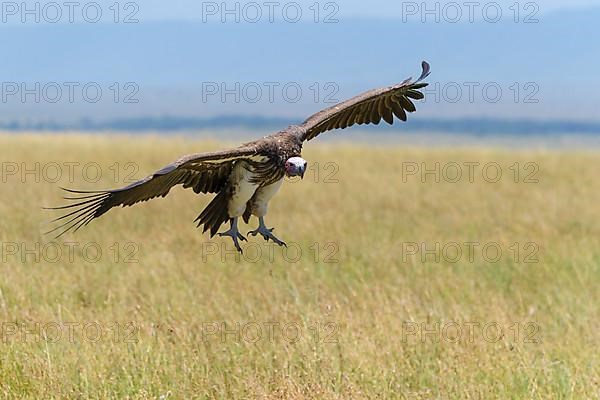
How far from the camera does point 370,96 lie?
5891mm

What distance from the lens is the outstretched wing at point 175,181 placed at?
183 inches

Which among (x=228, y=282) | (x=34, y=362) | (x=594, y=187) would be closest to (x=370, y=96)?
(x=34, y=362)

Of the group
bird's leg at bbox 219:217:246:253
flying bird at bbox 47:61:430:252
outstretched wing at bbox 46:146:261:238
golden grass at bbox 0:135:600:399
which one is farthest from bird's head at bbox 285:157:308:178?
golden grass at bbox 0:135:600:399

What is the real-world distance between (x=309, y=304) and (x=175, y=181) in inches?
89.6

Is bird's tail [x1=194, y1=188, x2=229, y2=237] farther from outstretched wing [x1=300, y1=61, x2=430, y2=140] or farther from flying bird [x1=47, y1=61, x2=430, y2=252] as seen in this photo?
outstretched wing [x1=300, y1=61, x2=430, y2=140]

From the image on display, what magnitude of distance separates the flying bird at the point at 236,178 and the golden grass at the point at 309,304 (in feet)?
3.37

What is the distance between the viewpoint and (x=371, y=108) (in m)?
6.36

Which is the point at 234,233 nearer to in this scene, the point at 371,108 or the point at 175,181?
the point at 175,181

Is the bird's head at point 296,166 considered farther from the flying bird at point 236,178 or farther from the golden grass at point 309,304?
the golden grass at point 309,304

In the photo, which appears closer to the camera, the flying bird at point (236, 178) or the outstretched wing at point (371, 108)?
the flying bird at point (236, 178)

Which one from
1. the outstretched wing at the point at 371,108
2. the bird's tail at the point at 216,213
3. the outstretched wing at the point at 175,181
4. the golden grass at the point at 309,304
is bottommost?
the golden grass at the point at 309,304

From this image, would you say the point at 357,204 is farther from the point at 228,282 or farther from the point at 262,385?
the point at 262,385

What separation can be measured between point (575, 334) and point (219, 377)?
290cm

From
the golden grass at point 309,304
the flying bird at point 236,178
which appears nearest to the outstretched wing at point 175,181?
the flying bird at point 236,178
